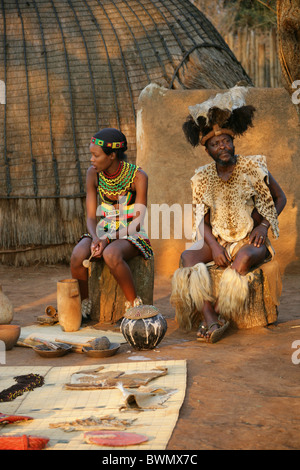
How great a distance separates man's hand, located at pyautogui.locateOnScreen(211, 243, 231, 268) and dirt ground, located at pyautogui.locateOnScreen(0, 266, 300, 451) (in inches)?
19.8

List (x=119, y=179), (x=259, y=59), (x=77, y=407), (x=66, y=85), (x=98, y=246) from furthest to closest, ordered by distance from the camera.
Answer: (x=259, y=59) < (x=66, y=85) < (x=119, y=179) < (x=98, y=246) < (x=77, y=407)

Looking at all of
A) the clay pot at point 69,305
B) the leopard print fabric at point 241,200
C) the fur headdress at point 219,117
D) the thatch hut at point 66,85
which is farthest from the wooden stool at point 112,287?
the thatch hut at point 66,85

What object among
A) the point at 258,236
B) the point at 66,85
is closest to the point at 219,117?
the point at 258,236

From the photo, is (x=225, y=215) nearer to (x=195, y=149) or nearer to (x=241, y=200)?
(x=241, y=200)

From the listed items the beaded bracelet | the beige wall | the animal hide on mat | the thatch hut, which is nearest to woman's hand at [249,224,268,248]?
the beaded bracelet

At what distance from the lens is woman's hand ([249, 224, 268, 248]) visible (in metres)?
4.84

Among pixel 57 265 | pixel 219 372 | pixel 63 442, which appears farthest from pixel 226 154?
pixel 57 265

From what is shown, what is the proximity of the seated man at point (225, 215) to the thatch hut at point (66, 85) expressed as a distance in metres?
3.25

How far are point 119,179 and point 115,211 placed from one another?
0.85 feet

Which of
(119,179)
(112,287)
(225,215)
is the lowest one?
(112,287)

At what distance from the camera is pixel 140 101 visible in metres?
7.02

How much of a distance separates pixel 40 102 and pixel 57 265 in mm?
2029

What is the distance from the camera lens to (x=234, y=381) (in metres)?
3.59

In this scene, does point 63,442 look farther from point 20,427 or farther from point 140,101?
point 140,101
